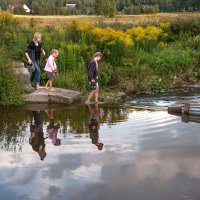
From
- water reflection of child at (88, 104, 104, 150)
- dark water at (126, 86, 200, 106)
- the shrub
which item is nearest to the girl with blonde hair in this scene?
the shrub

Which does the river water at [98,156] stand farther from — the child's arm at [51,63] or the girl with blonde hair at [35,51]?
the girl with blonde hair at [35,51]

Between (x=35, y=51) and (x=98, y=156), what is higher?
(x=35, y=51)

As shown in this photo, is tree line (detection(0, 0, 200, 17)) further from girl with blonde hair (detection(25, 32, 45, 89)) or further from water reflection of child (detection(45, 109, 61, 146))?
water reflection of child (detection(45, 109, 61, 146))

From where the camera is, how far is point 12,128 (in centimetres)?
1290

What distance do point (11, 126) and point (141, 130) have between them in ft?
10.8

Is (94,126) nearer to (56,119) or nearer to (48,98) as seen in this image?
(56,119)

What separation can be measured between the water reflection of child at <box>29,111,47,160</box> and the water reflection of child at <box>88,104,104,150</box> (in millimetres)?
1152

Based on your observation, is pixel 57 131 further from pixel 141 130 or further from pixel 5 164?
pixel 5 164

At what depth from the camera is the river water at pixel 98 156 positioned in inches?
332

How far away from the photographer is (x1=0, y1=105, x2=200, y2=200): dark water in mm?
8438

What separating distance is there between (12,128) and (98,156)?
341cm

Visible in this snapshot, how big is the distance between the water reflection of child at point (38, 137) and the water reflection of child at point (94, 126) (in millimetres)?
1152

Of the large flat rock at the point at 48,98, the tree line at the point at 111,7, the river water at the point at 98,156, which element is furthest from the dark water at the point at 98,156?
the tree line at the point at 111,7

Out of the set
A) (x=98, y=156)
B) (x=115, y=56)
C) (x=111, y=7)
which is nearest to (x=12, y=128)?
(x=98, y=156)
